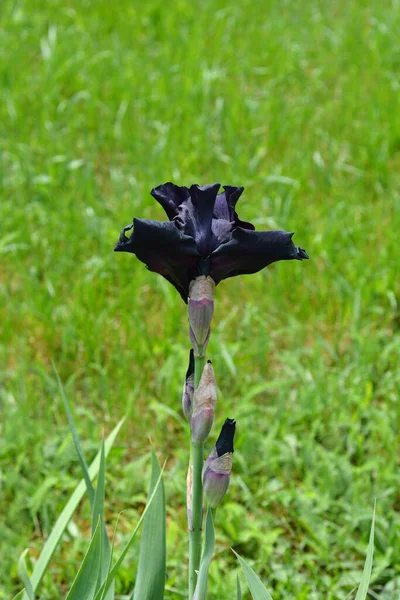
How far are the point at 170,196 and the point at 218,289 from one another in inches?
69.3

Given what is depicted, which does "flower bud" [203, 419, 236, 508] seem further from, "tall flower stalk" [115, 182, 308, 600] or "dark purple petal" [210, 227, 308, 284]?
"dark purple petal" [210, 227, 308, 284]

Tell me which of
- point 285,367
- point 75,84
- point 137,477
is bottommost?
point 137,477

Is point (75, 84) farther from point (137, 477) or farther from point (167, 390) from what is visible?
point (137, 477)

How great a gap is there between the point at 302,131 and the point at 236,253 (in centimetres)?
296

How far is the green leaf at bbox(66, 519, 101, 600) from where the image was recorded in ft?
3.85

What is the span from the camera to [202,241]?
1.06 m

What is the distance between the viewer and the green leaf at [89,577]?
117 centimetres

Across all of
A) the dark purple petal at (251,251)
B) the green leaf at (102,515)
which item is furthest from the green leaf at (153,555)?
the dark purple petal at (251,251)

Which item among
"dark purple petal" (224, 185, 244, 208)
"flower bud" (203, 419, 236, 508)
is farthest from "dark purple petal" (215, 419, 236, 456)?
"dark purple petal" (224, 185, 244, 208)

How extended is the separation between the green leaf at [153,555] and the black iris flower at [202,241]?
0.40 m

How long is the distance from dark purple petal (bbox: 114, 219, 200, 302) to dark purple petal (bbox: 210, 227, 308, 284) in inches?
1.3

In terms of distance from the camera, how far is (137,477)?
6.93 feet

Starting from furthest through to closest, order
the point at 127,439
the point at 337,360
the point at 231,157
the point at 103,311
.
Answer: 1. the point at 231,157
2. the point at 103,311
3. the point at 337,360
4. the point at 127,439

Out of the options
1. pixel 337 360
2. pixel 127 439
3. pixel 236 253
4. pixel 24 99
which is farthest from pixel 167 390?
pixel 24 99
